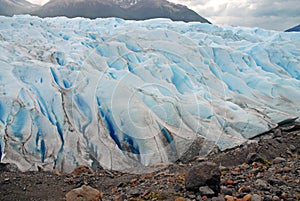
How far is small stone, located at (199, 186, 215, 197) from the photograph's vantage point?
12.7 feet

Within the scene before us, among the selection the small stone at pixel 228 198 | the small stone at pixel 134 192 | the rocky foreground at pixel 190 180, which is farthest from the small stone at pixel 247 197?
the small stone at pixel 134 192

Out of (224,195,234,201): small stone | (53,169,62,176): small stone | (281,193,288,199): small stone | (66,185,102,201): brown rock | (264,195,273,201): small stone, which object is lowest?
(53,169,62,176): small stone

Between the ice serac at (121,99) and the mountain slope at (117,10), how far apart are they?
148 ft

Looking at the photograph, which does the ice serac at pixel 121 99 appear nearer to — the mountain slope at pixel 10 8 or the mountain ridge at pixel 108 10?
the mountain ridge at pixel 108 10

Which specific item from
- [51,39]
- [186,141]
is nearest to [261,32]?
[51,39]

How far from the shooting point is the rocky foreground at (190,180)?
13.1 ft

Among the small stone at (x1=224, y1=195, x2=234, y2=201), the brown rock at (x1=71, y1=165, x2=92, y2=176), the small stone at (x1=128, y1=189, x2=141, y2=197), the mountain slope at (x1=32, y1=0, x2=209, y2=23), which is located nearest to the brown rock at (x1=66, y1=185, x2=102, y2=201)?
the small stone at (x1=128, y1=189, x2=141, y2=197)

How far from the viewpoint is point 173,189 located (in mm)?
4301

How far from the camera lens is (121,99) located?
7637 millimetres

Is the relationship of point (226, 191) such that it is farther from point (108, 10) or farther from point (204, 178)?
point (108, 10)

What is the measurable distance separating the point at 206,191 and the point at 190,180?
261 millimetres

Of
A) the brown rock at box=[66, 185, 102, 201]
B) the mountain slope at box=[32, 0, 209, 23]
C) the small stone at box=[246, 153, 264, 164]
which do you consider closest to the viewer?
the brown rock at box=[66, 185, 102, 201]

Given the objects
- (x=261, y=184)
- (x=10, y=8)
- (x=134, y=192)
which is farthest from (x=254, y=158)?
(x=10, y=8)

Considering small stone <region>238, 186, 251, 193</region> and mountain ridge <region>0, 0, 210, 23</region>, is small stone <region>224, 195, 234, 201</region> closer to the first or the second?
small stone <region>238, 186, 251, 193</region>
